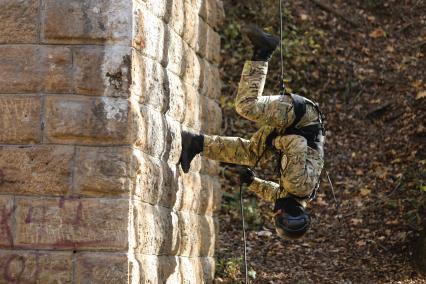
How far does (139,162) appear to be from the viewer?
6191 millimetres

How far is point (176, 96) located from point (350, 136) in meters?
7.32

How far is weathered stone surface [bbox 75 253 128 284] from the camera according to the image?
5.86 meters

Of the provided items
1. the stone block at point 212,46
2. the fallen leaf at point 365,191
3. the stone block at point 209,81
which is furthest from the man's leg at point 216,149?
the fallen leaf at point 365,191

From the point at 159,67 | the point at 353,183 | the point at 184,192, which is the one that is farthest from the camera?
the point at 353,183

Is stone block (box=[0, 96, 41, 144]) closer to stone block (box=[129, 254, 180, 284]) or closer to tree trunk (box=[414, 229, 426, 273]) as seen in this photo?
stone block (box=[129, 254, 180, 284])

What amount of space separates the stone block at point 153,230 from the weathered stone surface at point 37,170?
1.74ft

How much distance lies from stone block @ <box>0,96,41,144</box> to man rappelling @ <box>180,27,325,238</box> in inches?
70.9

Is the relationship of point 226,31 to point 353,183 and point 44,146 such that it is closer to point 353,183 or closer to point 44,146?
point 353,183

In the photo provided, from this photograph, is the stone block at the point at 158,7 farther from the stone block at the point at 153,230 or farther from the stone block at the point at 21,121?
the stone block at the point at 153,230

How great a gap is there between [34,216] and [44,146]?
0.48 m

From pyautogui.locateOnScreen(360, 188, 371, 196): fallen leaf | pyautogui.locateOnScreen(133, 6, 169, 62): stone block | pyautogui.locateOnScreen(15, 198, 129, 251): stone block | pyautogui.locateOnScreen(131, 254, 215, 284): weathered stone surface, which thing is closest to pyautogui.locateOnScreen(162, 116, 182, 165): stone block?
pyautogui.locateOnScreen(133, 6, 169, 62): stone block

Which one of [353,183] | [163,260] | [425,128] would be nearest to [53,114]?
[163,260]

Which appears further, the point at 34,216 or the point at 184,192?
the point at 184,192

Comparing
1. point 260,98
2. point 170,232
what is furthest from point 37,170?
point 260,98
